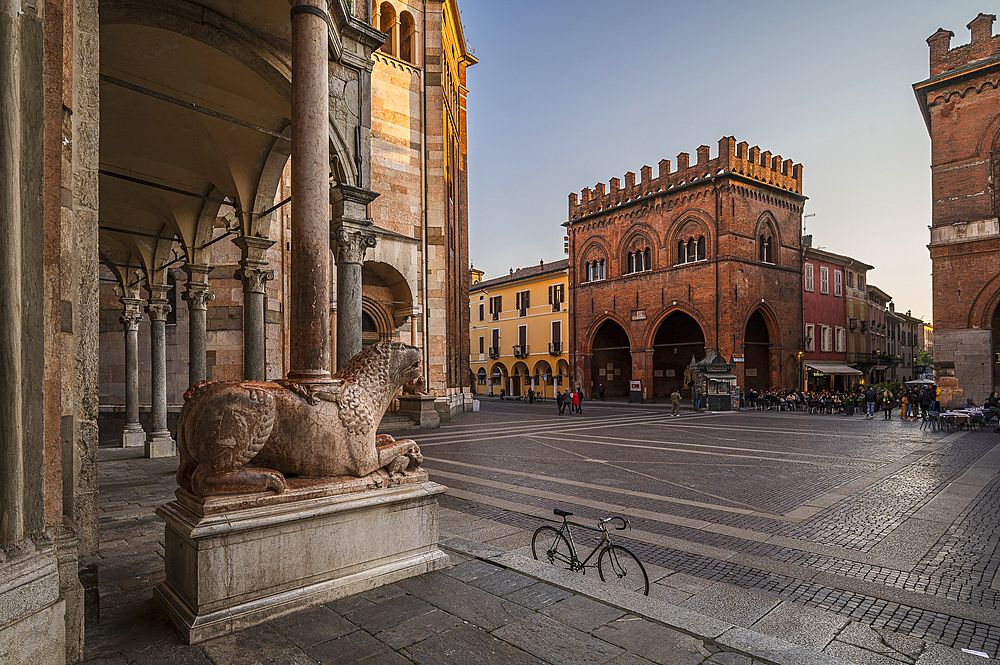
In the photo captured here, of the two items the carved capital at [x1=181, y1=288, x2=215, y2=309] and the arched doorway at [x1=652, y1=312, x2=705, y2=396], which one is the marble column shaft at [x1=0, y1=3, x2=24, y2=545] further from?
the arched doorway at [x1=652, y1=312, x2=705, y2=396]

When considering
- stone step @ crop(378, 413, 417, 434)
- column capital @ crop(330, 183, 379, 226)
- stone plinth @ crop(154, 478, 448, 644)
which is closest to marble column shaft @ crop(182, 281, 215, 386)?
column capital @ crop(330, 183, 379, 226)

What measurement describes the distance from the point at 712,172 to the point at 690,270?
18.6 feet

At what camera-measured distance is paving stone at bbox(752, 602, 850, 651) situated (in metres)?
3.47

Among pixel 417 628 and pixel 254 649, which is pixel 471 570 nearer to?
pixel 417 628

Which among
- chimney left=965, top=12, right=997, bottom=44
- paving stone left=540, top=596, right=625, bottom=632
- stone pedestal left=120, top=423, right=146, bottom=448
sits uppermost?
chimney left=965, top=12, right=997, bottom=44

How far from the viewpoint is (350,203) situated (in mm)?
7609

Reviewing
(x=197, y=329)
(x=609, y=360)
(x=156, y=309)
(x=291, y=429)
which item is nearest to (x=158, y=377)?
(x=156, y=309)

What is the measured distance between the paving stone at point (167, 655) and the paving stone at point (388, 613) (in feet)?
2.53

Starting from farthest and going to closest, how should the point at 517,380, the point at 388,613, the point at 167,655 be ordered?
the point at 517,380 → the point at 388,613 → the point at 167,655

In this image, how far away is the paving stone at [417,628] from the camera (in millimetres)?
2992

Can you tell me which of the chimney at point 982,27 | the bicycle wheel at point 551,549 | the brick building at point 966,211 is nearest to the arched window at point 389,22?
the bicycle wheel at point 551,549

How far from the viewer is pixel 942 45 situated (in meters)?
23.5

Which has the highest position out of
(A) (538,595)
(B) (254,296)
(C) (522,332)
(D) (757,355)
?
(B) (254,296)

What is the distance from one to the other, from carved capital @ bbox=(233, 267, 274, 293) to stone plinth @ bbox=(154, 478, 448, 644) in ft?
22.3
